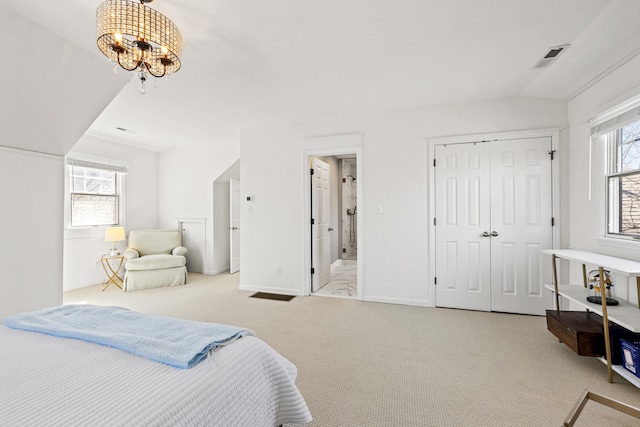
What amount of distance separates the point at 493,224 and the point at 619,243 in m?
1.11

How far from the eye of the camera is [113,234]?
15.2ft

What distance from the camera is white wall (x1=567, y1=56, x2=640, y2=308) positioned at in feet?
7.42

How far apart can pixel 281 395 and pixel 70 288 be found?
15.7 ft

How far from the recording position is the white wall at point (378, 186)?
11.3 ft

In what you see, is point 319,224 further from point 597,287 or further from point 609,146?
point 609,146

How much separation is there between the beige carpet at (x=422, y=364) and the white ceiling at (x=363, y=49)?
2418mm

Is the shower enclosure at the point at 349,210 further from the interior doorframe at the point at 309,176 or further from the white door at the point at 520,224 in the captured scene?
the white door at the point at 520,224

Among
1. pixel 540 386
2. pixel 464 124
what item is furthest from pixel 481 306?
pixel 464 124

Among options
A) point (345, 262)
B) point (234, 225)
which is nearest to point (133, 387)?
point (234, 225)

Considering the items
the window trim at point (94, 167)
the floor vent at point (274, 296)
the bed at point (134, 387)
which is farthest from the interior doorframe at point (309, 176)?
the window trim at point (94, 167)

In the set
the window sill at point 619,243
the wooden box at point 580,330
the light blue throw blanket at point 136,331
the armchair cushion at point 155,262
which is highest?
the window sill at point 619,243

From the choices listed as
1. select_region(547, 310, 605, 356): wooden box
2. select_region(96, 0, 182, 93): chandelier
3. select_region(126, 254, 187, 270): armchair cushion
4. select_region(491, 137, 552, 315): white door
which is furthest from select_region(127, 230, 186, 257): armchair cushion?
select_region(547, 310, 605, 356): wooden box

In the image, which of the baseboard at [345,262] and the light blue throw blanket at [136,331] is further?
the baseboard at [345,262]

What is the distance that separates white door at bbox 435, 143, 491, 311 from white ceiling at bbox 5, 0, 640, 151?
0.69m
